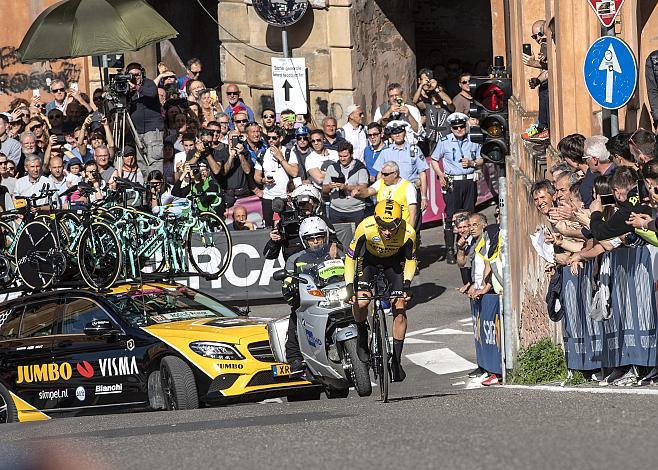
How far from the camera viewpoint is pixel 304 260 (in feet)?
54.4

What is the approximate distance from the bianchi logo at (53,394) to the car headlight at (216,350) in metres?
1.88

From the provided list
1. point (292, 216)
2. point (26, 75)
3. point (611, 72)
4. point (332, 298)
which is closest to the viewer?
point (611, 72)

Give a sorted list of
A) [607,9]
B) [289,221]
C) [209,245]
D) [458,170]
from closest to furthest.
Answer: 1. [607,9]
2. [289,221]
3. [209,245]
4. [458,170]

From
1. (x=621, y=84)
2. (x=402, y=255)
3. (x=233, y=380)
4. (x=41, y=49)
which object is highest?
(x=41, y=49)

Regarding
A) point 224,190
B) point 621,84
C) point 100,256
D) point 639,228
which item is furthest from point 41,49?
point 639,228

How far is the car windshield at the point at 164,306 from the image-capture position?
17125 millimetres

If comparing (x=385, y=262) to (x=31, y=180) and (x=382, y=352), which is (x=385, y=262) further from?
(x=31, y=180)

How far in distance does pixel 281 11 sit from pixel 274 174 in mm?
7317

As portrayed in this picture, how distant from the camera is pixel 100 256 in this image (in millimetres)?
19328

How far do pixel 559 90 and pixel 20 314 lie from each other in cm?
743

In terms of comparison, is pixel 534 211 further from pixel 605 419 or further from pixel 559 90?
pixel 605 419

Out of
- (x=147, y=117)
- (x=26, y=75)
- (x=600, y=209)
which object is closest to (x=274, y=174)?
(x=147, y=117)

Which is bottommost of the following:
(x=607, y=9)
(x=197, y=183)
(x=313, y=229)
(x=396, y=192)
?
(x=313, y=229)

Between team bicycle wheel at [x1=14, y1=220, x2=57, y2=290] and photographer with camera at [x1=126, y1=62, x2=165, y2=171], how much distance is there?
5203 mm
